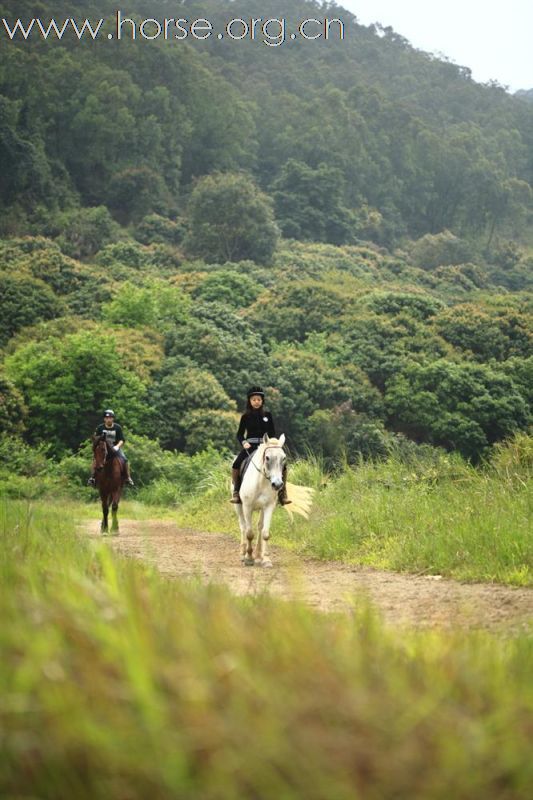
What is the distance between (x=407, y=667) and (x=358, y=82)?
478 ft

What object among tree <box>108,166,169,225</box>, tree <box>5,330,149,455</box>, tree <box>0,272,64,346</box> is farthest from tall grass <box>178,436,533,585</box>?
tree <box>108,166,169,225</box>

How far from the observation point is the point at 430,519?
10.7 m

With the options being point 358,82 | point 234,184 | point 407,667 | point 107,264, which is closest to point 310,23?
point 358,82

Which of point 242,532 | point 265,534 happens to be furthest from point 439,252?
point 265,534

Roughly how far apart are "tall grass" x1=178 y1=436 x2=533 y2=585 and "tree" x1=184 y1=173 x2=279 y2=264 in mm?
62402

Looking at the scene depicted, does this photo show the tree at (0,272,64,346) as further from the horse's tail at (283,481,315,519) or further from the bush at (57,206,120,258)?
the horse's tail at (283,481,315,519)

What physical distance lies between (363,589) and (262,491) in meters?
8.30

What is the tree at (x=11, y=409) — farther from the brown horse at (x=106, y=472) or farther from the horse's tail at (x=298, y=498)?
the horse's tail at (x=298, y=498)

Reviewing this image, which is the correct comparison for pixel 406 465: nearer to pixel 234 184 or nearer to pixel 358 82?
pixel 234 184

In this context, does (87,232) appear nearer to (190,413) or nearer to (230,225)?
(230,225)

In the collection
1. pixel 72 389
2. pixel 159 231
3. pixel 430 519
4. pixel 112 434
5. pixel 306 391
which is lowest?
pixel 430 519

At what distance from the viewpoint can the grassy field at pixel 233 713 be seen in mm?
2318

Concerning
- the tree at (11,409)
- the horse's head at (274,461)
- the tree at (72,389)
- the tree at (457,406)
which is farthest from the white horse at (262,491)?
the tree at (457,406)

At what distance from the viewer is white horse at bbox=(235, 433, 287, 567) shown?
11.4 meters
